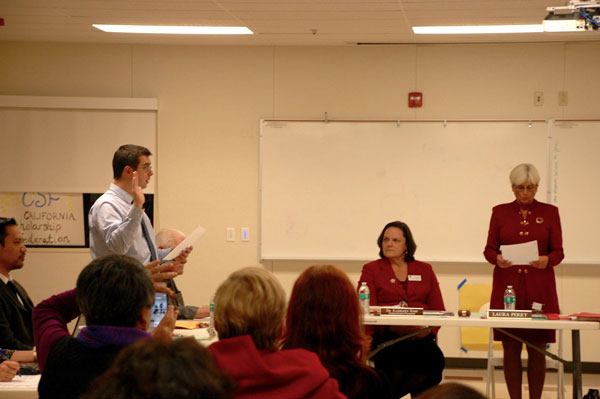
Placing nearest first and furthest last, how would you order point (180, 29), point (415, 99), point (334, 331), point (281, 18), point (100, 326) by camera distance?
1. point (100, 326)
2. point (334, 331)
3. point (281, 18)
4. point (180, 29)
5. point (415, 99)

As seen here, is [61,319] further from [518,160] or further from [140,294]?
[518,160]

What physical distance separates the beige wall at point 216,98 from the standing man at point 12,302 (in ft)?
9.04

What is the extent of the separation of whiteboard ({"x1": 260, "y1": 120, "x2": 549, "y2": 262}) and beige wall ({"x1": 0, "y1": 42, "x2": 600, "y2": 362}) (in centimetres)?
14

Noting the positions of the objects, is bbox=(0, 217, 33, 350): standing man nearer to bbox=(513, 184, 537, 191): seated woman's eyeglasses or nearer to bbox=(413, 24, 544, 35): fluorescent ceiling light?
bbox=(513, 184, 537, 191): seated woman's eyeglasses

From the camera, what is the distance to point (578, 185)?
21.3 feet

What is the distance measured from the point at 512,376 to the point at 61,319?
349 cm

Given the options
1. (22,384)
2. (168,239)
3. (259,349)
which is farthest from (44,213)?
(259,349)

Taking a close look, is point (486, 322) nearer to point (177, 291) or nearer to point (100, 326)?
point (177, 291)

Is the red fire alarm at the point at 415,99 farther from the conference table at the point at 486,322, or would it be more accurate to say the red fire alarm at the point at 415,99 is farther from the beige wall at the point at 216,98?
the conference table at the point at 486,322

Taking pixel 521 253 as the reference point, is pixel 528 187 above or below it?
above

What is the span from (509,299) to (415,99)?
8.10 ft

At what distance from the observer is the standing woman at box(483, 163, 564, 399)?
4.88 meters

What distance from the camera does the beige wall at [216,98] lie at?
6.73 metres

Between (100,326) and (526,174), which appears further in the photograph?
(526,174)
